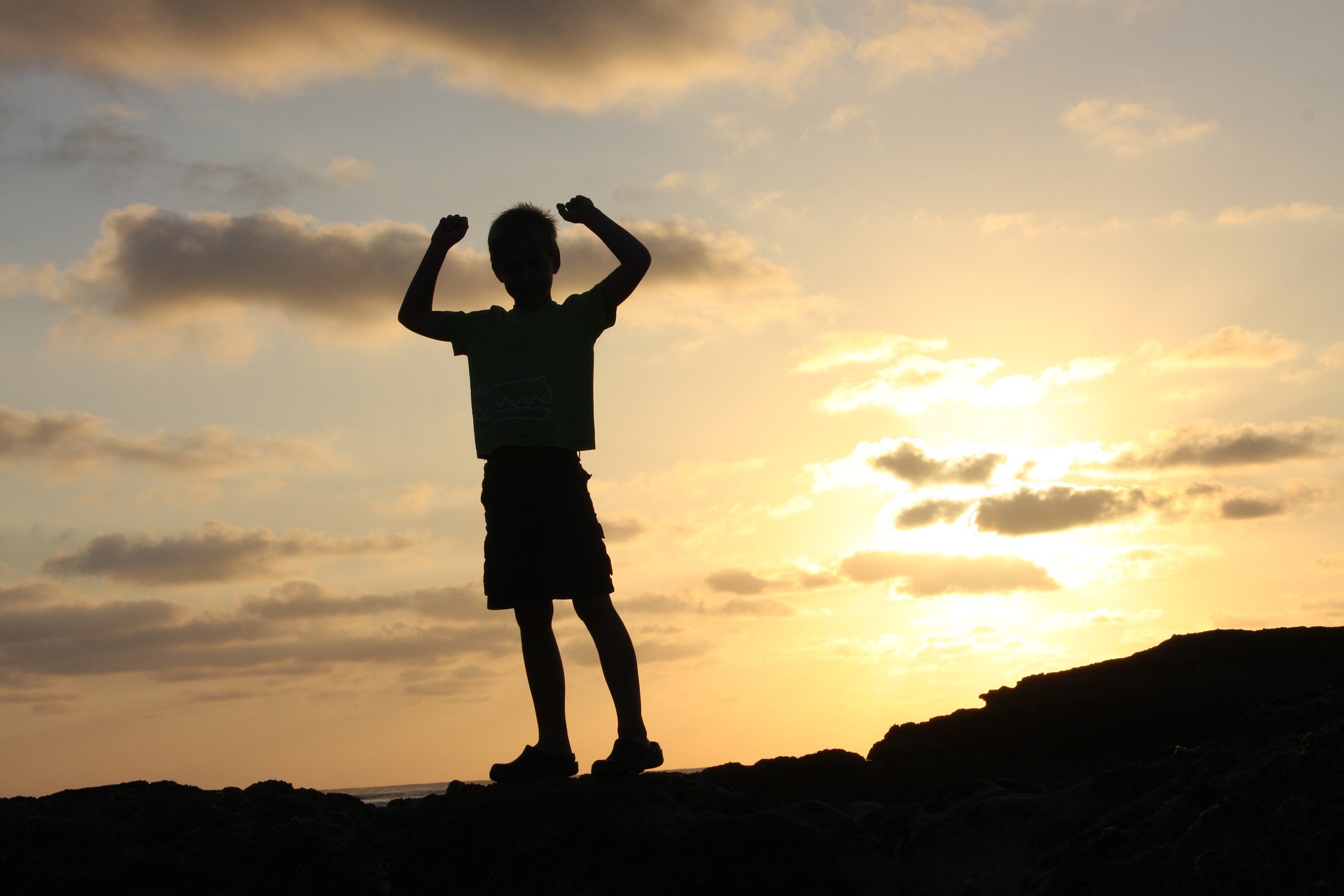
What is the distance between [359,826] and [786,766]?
431cm

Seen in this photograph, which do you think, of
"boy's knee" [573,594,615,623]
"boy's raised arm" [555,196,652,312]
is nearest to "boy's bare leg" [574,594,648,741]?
"boy's knee" [573,594,615,623]

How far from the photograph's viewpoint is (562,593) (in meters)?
5.29

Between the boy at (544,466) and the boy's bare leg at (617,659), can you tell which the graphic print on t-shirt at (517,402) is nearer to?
the boy at (544,466)

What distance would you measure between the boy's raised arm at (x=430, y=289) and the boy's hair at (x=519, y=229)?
42cm

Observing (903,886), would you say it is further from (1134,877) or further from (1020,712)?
(1020,712)

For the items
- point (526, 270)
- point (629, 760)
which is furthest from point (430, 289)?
point (629, 760)

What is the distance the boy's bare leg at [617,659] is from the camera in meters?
5.18

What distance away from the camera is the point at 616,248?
5.68 metres

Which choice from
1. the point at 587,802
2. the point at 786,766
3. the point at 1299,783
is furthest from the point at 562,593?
the point at 786,766

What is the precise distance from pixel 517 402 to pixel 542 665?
1347 millimetres

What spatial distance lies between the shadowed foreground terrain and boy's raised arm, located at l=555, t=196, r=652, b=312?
8.05 feet

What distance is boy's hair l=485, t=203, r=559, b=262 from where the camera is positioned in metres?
5.61

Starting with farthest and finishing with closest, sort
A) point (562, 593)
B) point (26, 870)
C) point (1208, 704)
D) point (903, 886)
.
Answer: point (1208, 704) < point (562, 593) < point (26, 870) < point (903, 886)

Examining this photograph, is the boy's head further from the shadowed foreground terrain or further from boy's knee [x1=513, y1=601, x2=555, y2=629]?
the shadowed foreground terrain
